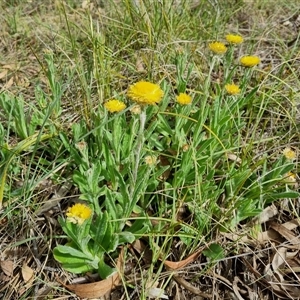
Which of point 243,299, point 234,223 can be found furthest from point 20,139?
point 243,299

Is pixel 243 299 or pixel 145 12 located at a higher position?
pixel 145 12

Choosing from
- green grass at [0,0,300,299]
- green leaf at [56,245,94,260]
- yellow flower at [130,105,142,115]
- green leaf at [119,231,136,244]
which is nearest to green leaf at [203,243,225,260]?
green grass at [0,0,300,299]

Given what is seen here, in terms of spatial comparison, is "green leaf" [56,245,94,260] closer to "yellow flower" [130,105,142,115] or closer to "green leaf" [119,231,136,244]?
"green leaf" [119,231,136,244]

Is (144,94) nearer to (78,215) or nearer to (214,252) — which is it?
(78,215)

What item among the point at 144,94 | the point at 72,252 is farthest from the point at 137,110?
the point at 72,252

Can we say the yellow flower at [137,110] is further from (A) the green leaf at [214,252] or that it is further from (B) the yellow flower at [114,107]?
(A) the green leaf at [214,252]

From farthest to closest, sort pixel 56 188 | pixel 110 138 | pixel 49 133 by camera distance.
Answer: pixel 49 133
pixel 56 188
pixel 110 138

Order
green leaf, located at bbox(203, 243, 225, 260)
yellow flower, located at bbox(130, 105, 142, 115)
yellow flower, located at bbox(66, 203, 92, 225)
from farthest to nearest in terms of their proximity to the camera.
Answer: green leaf, located at bbox(203, 243, 225, 260) → yellow flower, located at bbox(130, 105, 142, 115) → yellow flower, located at bbox(66, 203, 92, 225)

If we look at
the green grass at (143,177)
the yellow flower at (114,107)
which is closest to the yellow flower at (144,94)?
the green grass at (143,177)

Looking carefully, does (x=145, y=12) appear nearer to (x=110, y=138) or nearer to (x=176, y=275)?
(x=110, y=138)
